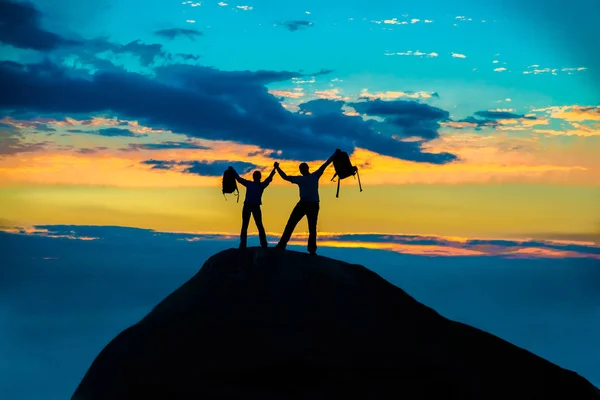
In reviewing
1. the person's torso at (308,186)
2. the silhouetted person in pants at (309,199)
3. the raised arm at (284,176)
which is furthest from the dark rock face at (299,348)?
the raised arm at (284,176)

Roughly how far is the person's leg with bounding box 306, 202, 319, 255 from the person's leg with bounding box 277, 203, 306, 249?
22cm

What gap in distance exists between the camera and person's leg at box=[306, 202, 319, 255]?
69.9 feet

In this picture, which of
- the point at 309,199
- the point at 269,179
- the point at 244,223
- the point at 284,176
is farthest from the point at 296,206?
the point at 244,223

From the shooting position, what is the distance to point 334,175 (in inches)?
861

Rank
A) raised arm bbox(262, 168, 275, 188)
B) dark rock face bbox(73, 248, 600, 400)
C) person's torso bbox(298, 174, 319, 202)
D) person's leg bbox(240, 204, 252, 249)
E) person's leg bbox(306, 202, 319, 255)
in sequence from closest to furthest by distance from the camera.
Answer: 1. dark rock face bbox(73, 248, 600, 400)
2. person's torso bbox(298, 174, 319, 202)
3. person's leg bbox(306, 202, 319, 255)
4. raised arm bbox(262, 168, 275, 188)
5. person's leg bbox(240, 204, 252, 249)

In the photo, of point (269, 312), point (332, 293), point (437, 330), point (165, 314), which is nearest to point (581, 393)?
point (437, 330)

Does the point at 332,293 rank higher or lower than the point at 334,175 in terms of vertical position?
lower

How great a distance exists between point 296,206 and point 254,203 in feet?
4.58

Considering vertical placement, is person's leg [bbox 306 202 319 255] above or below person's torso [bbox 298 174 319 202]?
below

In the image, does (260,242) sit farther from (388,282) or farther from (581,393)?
(581,393)

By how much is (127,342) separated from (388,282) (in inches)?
289

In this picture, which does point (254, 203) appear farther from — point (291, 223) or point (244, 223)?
point (291, 223)

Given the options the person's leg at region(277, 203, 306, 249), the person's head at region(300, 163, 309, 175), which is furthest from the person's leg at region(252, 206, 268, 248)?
the person's head at region(300, 163, 309, 175)

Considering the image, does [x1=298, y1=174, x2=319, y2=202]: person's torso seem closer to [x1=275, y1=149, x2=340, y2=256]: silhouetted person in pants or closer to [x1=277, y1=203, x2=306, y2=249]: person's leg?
[x1=275, y1=149, x2=340, y2=256]: silhouetted person in pants
